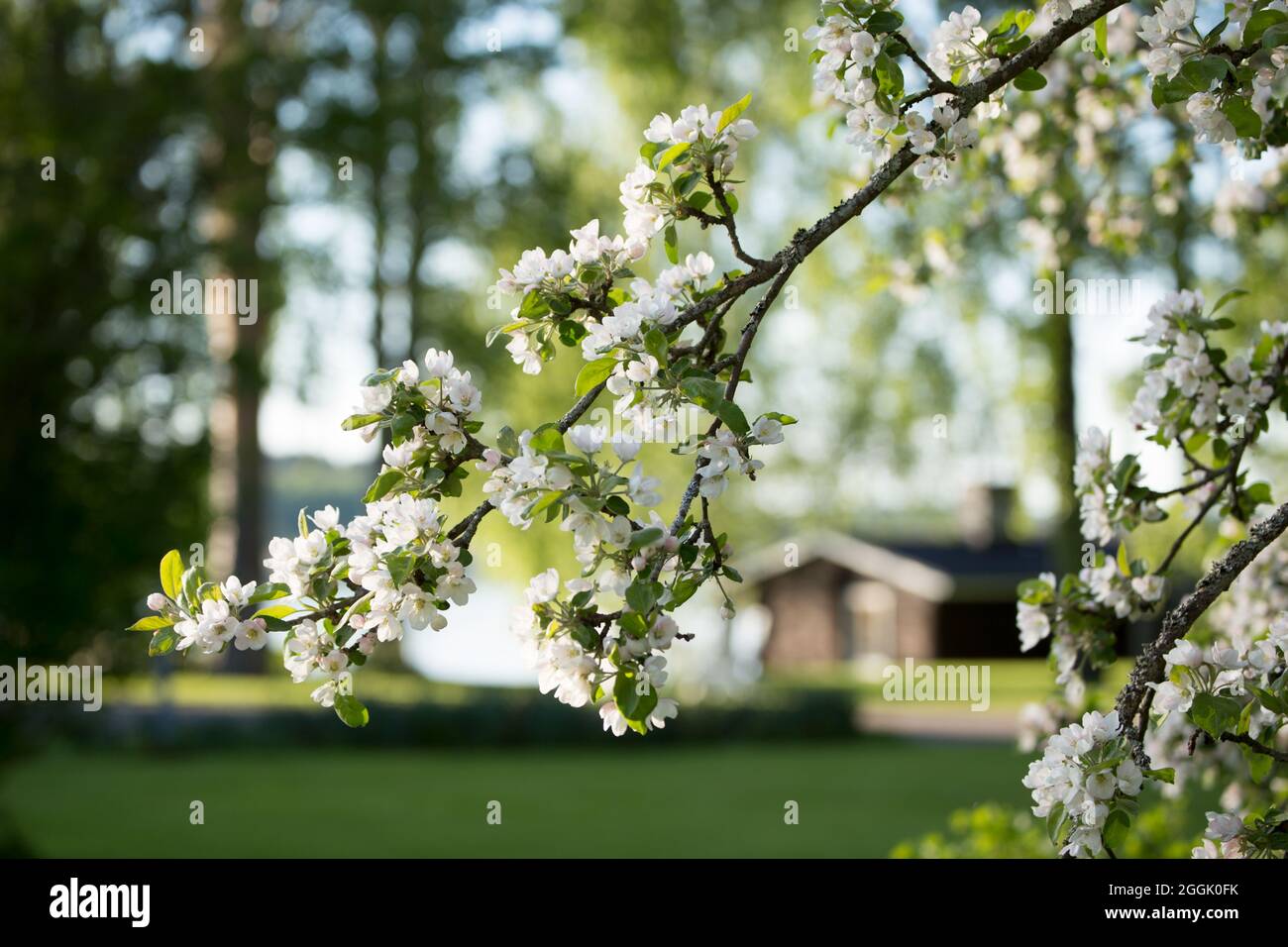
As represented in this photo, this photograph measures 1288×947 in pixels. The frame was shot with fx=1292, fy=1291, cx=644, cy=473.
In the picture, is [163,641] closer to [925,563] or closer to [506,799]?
[506,799]

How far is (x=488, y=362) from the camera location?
1697cm

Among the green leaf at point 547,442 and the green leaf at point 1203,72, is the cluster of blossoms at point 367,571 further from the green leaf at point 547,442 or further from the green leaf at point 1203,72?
the green leaf at point 1203,72

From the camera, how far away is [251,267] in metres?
10.2

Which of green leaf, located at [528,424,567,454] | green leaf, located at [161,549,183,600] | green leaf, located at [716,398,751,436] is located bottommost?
green leaf, located at [161,549,183,600]

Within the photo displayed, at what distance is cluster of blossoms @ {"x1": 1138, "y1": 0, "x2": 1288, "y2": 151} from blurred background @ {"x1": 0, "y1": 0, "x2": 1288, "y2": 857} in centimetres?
A: 105

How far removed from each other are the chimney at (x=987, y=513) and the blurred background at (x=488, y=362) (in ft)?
2.72

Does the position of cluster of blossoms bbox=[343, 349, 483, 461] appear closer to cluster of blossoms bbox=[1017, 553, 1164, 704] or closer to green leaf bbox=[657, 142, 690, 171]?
green leaf bbox=[657, 142, 690, 171]

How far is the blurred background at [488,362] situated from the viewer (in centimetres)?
770

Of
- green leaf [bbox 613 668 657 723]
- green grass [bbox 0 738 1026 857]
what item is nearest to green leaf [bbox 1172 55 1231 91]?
green leaf [bbox 613 668 657 723]

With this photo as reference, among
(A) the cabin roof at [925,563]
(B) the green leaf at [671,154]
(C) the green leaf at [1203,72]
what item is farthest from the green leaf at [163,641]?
(A) the cabin roof at [925,563]

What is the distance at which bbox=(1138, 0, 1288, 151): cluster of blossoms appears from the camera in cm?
248

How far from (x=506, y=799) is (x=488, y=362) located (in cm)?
630

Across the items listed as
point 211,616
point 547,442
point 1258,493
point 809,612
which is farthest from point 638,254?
point 809,612
